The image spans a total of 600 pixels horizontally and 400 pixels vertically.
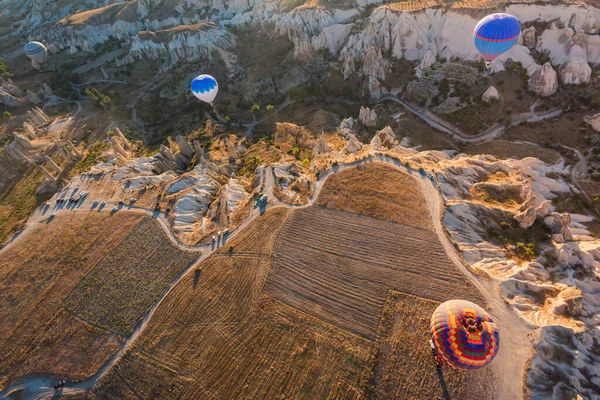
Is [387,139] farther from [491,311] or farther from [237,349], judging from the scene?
[237,349]

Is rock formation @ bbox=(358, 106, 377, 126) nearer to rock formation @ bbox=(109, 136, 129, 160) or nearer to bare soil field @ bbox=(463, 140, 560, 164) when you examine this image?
bare soil field @ bbox=(463, 140, 560, 164)

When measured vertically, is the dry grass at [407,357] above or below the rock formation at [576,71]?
below

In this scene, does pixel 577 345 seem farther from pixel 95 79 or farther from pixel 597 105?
pixel 95 79

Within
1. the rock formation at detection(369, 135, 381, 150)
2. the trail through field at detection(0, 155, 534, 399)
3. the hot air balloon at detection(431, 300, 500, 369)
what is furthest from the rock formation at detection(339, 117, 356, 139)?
the hot air balloon at detection(431, 300, 500, 369)

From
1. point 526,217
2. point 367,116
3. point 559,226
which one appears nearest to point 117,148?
point 367,116

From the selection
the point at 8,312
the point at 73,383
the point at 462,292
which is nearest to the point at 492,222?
the point at 462,292

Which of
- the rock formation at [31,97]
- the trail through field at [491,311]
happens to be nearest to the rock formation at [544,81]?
the trail through field at [491,311]

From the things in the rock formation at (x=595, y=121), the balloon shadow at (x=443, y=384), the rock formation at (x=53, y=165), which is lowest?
the balloon shadow at (x=443, y=384)

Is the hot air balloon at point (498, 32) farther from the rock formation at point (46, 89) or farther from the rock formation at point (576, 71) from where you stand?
the rock formation at point (46, 89)
